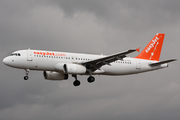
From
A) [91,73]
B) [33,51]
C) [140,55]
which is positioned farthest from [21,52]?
[140,55]

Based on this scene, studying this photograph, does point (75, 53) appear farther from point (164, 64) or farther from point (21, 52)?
point (164, 64)

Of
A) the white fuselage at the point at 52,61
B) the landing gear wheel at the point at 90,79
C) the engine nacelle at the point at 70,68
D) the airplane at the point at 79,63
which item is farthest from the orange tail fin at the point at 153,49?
the engine nacelle at the point at 70,68

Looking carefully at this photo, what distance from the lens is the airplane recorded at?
166 ft

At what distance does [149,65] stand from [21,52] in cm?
2073

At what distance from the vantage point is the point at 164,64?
5866cm

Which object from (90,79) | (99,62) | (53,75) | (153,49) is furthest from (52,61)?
(153,49)

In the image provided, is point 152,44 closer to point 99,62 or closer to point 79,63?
point 99,62

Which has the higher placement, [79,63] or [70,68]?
[79,63]

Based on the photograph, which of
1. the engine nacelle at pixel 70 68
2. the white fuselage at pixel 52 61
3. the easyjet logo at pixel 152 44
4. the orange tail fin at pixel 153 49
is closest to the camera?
the white fuselage at pixel 52 61

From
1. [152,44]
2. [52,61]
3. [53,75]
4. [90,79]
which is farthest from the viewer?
[152,44]

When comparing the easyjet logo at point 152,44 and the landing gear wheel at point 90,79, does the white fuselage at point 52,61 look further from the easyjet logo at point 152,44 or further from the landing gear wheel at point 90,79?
the easyjet logo at point 152,44

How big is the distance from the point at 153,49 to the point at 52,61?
19507mm

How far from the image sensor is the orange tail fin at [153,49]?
60.8 metres

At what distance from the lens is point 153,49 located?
6216 cm
